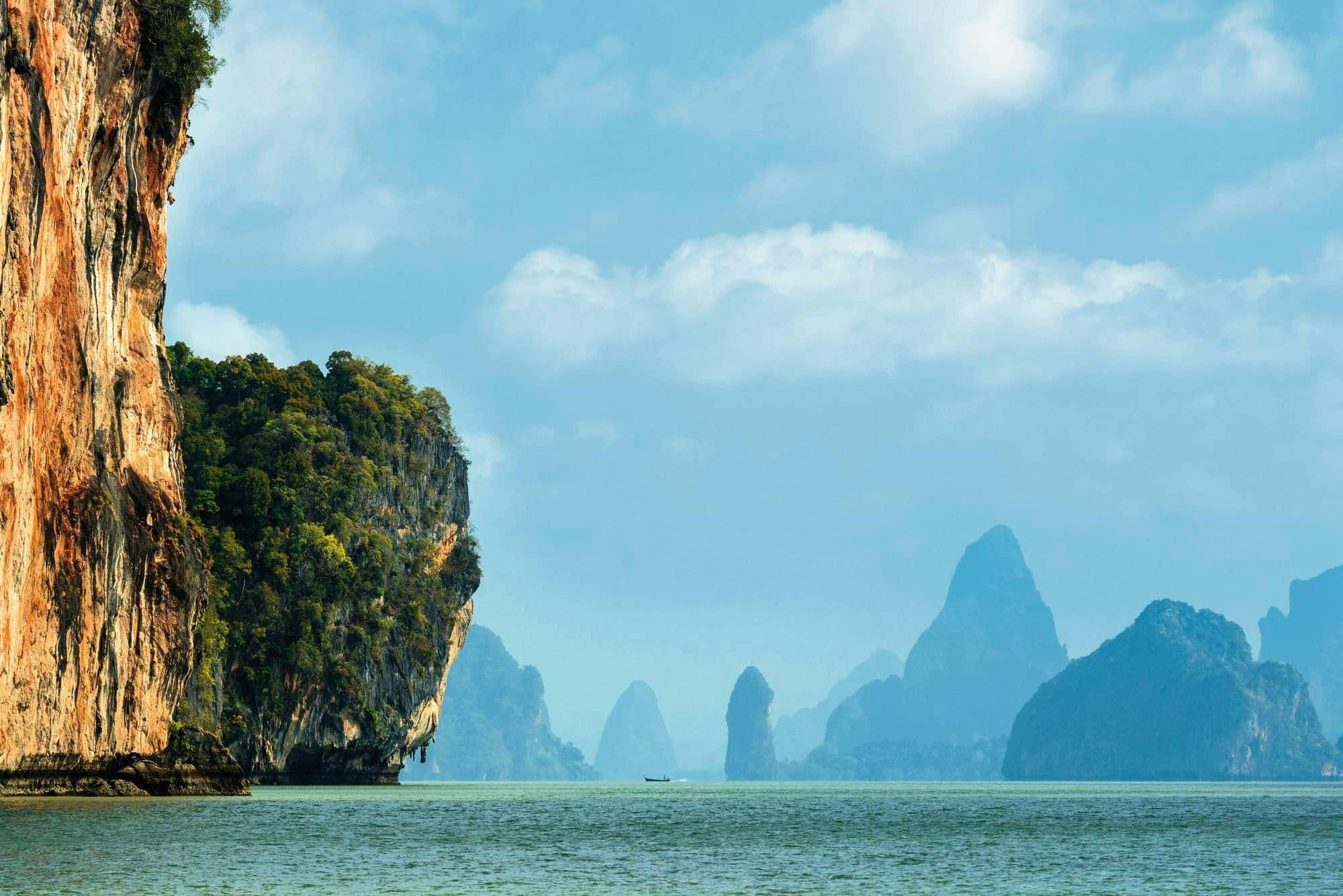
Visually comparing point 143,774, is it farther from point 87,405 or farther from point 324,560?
point 324,560

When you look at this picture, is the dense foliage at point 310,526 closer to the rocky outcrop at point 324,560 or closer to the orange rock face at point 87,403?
the rocky outcrop at point 324,560

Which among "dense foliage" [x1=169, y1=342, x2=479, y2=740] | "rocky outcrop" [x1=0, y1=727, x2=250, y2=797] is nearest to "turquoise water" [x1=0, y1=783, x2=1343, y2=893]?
"rocky outcrop" [x1=0, y1=727, x2=250, y2=797]

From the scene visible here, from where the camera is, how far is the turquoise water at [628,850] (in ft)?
92.9

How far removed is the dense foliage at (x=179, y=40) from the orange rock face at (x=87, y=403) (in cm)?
79

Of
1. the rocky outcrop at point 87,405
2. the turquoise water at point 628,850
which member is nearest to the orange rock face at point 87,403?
the rocky outcrop at point 87,405

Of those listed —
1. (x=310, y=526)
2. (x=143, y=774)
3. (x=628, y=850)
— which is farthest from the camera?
(x=310, y=526)

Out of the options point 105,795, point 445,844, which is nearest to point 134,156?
point 105,795

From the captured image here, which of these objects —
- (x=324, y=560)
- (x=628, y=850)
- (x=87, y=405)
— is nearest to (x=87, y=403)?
(x=87, y=405)

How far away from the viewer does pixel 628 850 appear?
3856 centimetres

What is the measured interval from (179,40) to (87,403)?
47.9 ft

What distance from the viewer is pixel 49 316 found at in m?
41.9

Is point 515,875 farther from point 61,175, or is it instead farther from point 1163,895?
point 61,175

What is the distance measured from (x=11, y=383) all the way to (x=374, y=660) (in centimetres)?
4757

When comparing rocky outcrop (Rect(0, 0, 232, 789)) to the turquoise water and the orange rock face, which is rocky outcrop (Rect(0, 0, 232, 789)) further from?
the turquoise water
